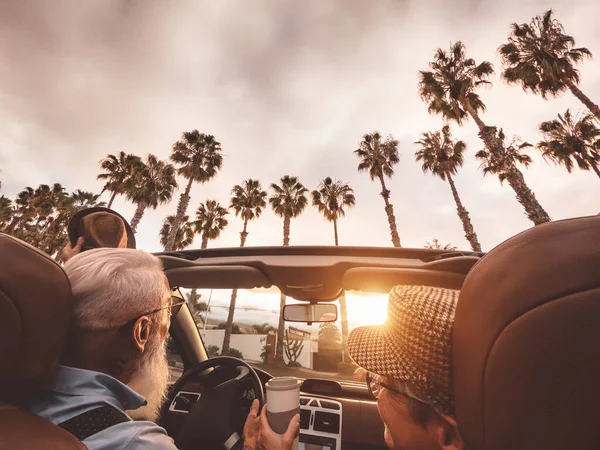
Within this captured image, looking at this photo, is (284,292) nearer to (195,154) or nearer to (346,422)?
(346,422)

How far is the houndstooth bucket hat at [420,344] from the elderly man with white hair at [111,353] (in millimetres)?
977

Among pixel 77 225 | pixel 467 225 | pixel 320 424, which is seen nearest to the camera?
pixel 320 424

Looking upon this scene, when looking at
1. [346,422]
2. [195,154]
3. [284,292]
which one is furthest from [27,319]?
[195,154]

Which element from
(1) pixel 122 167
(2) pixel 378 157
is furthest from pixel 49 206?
(2) pixel 378 157

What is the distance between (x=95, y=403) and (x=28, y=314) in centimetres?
45

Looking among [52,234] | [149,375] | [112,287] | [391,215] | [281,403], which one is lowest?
[281,403]

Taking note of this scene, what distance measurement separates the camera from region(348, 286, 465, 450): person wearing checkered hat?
1.24 m

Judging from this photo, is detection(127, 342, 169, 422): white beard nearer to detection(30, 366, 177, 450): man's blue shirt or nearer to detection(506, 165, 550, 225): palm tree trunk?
detection(30, 366, 177, 450): man's blue shirt

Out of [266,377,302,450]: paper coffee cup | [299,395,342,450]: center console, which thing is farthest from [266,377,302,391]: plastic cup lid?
[299,395,342,450]: center console

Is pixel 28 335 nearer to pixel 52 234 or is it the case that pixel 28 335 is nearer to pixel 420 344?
pixel 420 344

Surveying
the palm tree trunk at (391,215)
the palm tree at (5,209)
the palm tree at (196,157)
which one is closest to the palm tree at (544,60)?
the palm tree trunk at (391,215)

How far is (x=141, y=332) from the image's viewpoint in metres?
1.61

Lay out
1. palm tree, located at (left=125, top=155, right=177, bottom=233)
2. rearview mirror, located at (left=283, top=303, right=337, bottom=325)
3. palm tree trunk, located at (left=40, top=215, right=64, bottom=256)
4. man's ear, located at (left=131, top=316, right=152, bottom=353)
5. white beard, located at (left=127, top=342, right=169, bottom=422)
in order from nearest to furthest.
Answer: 1. man's ear, located at (left=131, top=316, right=152, bottom=353)
2. white beard, located at (left=127, top=342, right=169, bottom=422)
3. rearview mirror, located at (left=283, top=303, right=337, bottom=325)
4. palm tree, located at (left=125, top=155, right=177, bottom=233)
5. palm tree trunk, located at (left=40, top=215, right=64, bottom=256)

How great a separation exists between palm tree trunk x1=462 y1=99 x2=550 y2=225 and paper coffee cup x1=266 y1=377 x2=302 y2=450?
15.3m
